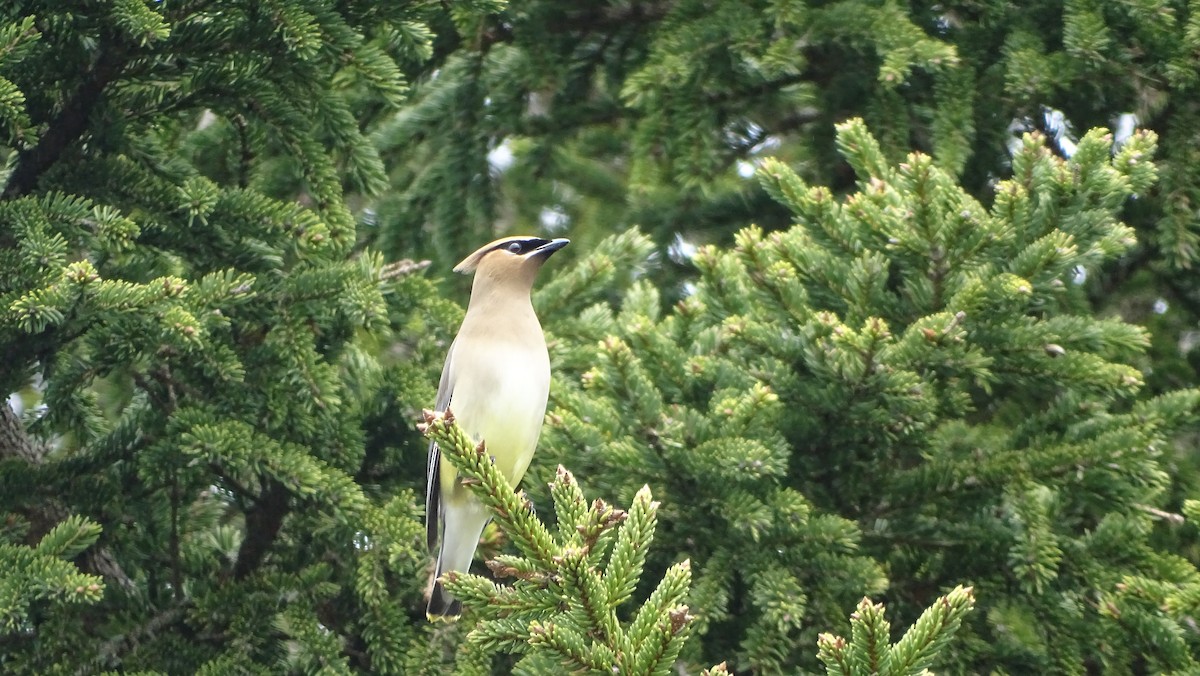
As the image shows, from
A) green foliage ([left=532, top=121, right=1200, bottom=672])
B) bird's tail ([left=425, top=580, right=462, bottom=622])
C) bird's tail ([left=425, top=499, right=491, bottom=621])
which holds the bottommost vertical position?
bird's tail ([left=425, top=499, right=491, bottom=621])

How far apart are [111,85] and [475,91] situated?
6.54 ft

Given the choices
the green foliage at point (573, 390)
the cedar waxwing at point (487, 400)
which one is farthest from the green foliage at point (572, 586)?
the cedar waxwing at point (487, 400)

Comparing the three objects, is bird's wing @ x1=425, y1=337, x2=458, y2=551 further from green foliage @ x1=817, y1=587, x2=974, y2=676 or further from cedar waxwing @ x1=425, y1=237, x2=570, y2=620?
green foliage @ x1=817, y1=587, x2=974, y2=676

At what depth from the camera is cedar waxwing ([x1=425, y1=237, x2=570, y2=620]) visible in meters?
4.19

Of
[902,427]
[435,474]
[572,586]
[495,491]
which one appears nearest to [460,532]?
[435,474]

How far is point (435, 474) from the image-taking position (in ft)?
13.9

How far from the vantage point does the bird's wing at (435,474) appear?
4176 millimetres

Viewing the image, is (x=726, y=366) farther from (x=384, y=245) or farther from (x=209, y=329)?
(x=384, y=245)

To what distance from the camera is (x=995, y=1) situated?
4598 millimetres

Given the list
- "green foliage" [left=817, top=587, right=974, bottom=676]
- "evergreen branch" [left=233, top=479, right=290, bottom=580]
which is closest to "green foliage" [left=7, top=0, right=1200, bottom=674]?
"evergreen branch" [left=233, top=479, right=290, bottom=580]

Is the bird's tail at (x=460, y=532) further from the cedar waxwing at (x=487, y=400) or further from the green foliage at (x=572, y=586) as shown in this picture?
the green foliage at (x=572, y=586)

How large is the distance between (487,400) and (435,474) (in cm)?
30

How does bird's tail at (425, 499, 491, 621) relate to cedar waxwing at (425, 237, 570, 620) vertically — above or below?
below

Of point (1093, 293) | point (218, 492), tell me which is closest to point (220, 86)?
point (218, 492)
